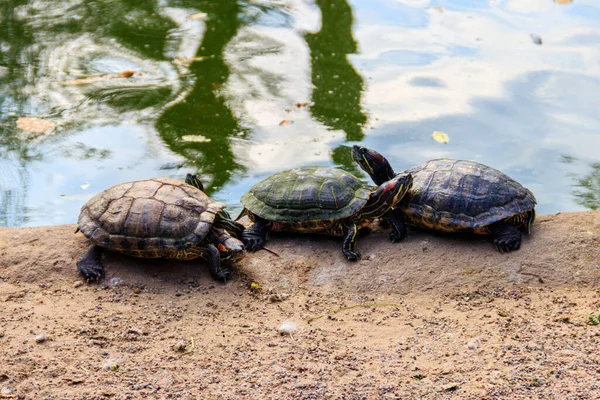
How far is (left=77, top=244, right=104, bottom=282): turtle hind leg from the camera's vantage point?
5.04 metres

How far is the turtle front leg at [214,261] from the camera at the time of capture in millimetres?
5113

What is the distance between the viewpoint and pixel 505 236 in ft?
17.4

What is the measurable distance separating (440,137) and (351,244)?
3175 mm

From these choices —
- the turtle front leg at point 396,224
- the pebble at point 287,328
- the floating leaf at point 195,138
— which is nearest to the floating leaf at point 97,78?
the floating leaf at point 195,138

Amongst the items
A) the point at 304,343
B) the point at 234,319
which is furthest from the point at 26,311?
the point at 304,343

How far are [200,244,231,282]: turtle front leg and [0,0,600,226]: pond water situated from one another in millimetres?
2011

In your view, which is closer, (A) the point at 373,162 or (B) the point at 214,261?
(B) the point at 214,261

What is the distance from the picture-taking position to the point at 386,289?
16.5ft

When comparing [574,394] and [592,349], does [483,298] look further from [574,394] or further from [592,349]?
[574,394]

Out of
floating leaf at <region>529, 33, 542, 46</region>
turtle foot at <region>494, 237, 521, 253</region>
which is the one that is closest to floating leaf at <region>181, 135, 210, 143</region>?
turtle foot at <region>494, 237, 521, 253</region>

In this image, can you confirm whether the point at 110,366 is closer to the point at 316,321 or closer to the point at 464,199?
the point at 316,321

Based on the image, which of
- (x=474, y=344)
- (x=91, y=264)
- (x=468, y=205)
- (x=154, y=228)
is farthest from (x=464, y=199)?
(x=91, y=264)

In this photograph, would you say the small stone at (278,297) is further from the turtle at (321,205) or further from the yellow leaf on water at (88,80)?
the yellow leaf on water at (88,80)

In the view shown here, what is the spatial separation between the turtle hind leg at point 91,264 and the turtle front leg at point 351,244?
77.1 inches
